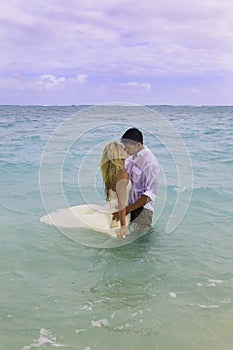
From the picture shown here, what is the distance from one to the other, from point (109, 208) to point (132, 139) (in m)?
1.09

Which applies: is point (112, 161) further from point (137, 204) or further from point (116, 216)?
point (116, 216)

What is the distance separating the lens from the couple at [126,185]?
5484 mm

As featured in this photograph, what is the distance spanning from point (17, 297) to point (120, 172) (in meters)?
1.95

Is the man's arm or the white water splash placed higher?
the man's arm

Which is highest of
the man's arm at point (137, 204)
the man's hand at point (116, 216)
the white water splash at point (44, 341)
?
the man's arm at point (137, 204)

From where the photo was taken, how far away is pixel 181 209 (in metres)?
8.66

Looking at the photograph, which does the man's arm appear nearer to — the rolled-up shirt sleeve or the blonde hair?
the rolled-up shirt sleeve

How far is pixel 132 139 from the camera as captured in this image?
5535mm

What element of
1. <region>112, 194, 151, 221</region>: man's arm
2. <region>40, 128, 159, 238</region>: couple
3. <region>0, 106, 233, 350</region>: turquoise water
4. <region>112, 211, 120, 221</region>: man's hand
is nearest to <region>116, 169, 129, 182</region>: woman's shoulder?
<region>40, 128, 159, 238</region>: couple

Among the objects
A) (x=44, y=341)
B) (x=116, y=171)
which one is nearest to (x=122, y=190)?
(x=116, y=171)

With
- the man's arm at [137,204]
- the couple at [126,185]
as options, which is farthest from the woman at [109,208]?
the man's arm at [137,204]

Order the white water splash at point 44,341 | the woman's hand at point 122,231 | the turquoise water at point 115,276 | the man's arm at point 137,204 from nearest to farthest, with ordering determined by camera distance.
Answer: the white water splash at point 44,341
the turquoise water at point 115,276
the woman's hand at point 122,231
the man's arm at point 137,204

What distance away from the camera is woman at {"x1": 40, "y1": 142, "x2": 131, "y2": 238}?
5.48 m

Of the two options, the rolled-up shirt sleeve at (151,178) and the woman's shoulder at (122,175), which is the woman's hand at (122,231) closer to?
the rolled-up shirt sleeve at (151,178)
